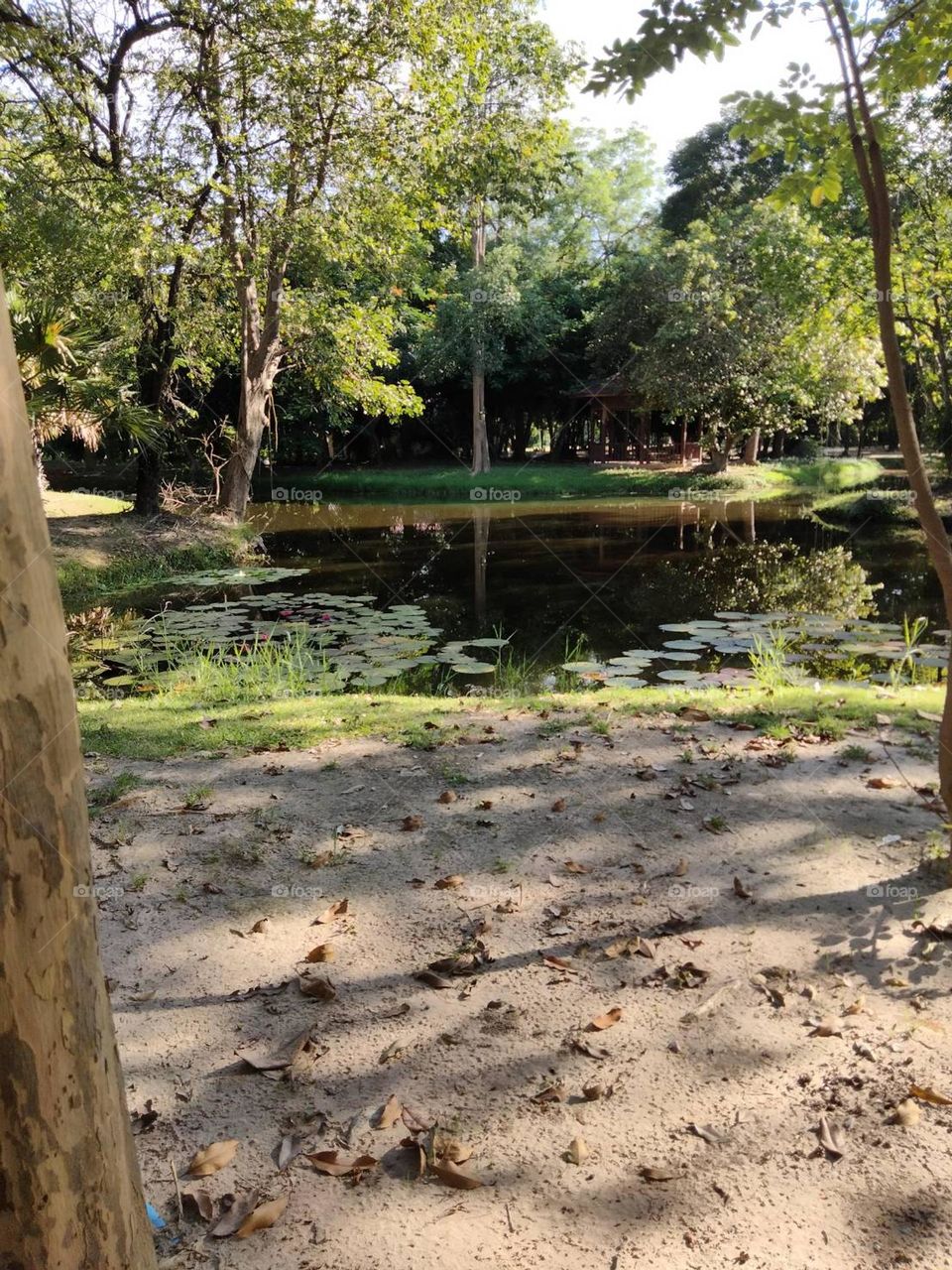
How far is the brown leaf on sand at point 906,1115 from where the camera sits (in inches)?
104

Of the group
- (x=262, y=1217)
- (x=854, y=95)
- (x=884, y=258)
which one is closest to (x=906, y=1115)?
(x=262, y=1217)

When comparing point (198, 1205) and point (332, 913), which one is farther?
point (332, 913)

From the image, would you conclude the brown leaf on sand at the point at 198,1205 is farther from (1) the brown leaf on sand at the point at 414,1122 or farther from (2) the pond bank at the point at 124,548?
(2) the pond bank at the point at 124,548

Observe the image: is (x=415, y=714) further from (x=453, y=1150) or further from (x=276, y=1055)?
(x=453, y=1150)

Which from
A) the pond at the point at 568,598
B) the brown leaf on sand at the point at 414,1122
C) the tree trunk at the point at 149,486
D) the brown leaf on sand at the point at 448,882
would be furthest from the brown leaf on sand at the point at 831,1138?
the tree trunk at the point at 149,486

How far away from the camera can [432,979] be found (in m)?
3.37

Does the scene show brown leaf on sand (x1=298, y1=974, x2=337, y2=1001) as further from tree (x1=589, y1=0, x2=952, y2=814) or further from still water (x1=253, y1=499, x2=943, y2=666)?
still water (x1=253, y1=499, x2=943, y2=666)

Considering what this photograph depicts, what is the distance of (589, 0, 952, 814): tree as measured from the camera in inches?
129

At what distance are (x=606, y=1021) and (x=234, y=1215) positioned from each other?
1.31 metres

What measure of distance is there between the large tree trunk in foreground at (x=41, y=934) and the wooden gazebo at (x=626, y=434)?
115ft

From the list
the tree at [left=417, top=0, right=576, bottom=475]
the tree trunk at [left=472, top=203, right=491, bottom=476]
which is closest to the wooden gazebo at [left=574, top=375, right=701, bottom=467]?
the tree trunk at [left=472, top=203, right=491, bottom=476]

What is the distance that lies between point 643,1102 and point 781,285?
60.3 ft

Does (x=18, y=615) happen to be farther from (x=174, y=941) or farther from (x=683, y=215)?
(x=683, y=215)

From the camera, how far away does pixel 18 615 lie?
4.68ft
